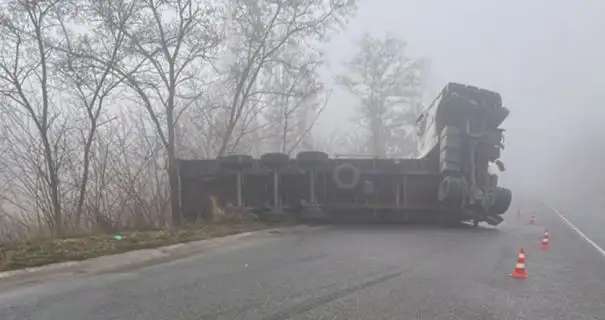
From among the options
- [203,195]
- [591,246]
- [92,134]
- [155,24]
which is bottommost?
[591,246]

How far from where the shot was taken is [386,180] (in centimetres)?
1769

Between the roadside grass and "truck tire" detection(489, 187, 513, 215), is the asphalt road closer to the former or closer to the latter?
the roadside grass

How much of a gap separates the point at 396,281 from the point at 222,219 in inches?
353

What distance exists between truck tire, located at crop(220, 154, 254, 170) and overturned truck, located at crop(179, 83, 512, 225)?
0.03m

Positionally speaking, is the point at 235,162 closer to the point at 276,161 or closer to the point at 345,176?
the point at 276,161

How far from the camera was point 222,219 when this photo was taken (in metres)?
16.0

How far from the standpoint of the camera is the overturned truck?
16.8m

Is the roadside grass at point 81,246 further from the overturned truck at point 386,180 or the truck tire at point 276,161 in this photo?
the truck tire at point 276,161

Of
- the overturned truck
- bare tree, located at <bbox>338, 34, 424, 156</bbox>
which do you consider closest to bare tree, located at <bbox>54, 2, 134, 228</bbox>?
the overturned truck

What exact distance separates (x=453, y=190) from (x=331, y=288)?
10.2 metres

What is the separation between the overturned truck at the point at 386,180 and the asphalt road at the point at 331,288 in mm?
5443

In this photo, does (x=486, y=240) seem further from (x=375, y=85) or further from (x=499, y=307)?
(x=375, y=85)

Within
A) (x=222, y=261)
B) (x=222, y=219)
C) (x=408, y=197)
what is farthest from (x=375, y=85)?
(x=222, y=261)

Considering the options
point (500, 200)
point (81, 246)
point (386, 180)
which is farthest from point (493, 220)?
point (81, 246)
